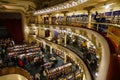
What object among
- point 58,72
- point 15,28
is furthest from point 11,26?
point 58,72

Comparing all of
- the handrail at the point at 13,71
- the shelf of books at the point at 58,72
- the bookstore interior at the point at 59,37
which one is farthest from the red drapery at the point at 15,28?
the shelf of books at the point at 58,72

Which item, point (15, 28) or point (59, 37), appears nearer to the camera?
point (59, 37)

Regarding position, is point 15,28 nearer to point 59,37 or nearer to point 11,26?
point 11,26

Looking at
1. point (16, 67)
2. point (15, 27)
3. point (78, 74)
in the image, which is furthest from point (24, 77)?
point (15, 27)

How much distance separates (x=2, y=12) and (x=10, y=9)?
134 centimetres

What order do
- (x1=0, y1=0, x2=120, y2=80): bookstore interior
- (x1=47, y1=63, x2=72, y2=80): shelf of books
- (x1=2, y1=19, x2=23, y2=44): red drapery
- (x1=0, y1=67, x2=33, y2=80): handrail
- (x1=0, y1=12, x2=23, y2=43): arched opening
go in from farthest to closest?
(x1=2, y1=19, x2=23, y2=44): red drapery → (x1=0, y1=12, x2=23, y2=43): arched opening → (x1=0, y1=67, x2=33, y2=80): handrail → (x1=47, y1=63, x2=72, y2=80): shelf of books → (x1=0, y1=0, x2=120, y2=80): bookstore interior

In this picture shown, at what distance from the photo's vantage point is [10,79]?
14.8 meters

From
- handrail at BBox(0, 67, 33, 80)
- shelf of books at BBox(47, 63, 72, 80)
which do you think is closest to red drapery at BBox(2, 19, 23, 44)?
handrail at BBox(0, 67, 33, 80)

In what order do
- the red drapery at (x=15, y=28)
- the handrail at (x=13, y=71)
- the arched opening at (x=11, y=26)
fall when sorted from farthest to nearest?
the red drapery at (x=15, y=28)
the arched opening at (x=11, y=26)
the handrail at (x=13, y=71)

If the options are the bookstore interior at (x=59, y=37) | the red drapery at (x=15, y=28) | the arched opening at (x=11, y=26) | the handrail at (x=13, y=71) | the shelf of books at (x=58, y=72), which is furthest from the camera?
the red drapery at (x=15, y=28)

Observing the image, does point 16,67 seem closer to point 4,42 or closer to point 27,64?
point 27,64

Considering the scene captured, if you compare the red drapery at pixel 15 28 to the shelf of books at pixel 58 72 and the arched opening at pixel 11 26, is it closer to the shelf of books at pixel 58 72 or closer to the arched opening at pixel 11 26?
the arched opening at pixel 11 26

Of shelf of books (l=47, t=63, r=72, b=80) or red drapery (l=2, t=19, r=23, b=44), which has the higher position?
red drapery (l=2, t=19, r=23, b=44)

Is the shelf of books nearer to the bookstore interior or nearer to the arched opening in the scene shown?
the bookstore interior
